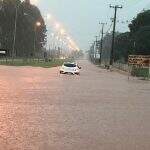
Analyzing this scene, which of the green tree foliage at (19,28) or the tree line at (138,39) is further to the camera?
→ the green tree foliage at (19,28)

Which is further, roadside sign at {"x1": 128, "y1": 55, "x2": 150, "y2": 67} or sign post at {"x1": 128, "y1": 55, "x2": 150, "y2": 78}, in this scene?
roadside sign at {"x1": 128, "y1": 55, "x2": 150, "y2": 67}

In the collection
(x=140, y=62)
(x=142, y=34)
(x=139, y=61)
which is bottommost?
(x=140, y=62)

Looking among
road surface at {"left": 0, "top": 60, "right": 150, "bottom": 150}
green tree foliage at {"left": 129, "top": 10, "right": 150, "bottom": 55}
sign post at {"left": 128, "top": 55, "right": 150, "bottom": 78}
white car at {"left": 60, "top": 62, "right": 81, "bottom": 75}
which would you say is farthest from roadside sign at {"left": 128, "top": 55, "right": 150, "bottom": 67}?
road surface at {"left": 0, "top": 60, "right": 150, "bottom": 150}

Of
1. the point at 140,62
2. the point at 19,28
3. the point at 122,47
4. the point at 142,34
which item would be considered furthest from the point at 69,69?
the point at 19,28

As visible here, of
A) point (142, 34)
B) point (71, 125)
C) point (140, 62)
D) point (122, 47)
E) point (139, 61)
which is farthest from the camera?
point (122, 47)

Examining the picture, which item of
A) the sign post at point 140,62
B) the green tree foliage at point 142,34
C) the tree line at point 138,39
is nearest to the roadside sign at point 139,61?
the sign post at point 140,62

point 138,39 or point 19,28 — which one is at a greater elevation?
point 19,28

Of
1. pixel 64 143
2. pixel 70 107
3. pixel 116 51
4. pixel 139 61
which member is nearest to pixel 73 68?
pixel 139 61

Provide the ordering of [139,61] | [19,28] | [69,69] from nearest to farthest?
1. [69,69]
2. [139,61]
3. [19,28]

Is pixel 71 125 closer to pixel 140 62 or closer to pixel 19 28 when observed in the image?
pixel 140 62

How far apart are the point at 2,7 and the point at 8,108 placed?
12686 centimetres

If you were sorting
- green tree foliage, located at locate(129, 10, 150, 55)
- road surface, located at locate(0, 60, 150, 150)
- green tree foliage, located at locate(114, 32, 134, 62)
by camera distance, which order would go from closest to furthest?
road surface, located at locate(0, 60, 150, 150), green tree foliage, located at locate(129, 10, 150, 55), green tree foliage, located at locate(114, 32, 134, 62)

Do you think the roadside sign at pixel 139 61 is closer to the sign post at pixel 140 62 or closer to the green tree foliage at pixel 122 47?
the sign post at pixel 140 62

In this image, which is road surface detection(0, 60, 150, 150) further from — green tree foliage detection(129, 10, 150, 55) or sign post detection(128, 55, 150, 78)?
green tree foliage detection(129, 10, 150, 55)
